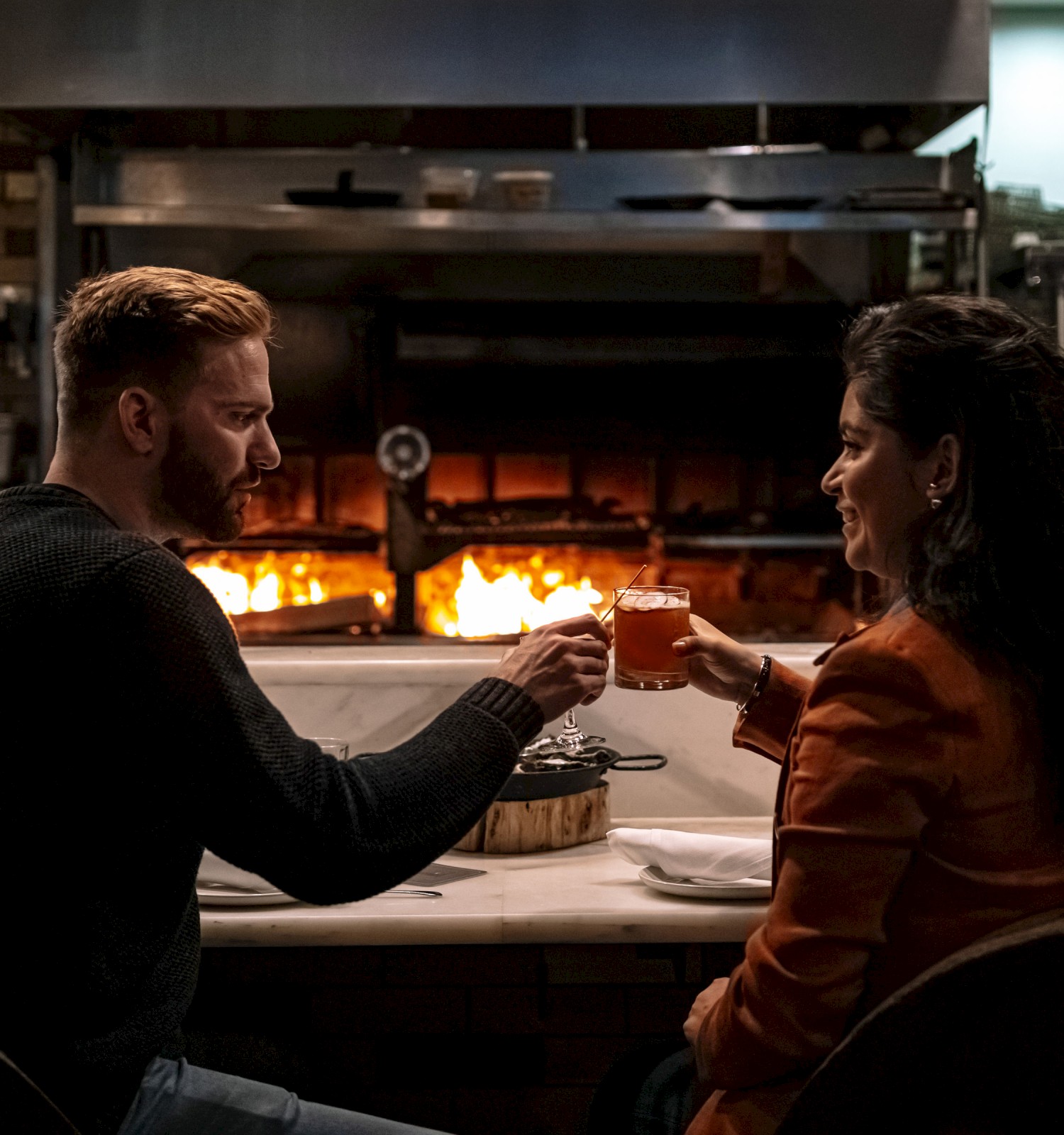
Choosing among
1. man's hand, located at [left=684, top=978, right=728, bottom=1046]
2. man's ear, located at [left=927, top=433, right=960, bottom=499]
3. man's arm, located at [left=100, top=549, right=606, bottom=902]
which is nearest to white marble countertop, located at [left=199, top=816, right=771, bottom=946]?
man's hand, located at [left=684, top=978, right=728, bottom=1046]

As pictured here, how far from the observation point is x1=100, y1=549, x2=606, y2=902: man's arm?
1.26m

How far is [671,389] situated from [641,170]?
37.1 inches

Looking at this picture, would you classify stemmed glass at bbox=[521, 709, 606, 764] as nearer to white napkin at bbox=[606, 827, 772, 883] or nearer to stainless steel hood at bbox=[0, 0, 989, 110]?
white napkin at bbox=[606, 827, 772, 883]

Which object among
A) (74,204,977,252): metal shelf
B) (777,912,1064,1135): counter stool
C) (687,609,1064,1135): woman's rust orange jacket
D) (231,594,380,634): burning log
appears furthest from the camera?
(231,594,380,634): burning log

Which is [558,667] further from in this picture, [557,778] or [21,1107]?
[21,1107]

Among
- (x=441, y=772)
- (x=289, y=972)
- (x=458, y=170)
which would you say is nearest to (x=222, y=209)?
(x=458, y=170)

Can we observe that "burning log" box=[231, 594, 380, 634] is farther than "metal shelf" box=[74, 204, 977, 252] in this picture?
Yes

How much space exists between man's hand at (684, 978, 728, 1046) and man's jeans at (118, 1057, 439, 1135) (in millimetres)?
346

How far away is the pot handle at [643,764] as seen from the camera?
2226 mm

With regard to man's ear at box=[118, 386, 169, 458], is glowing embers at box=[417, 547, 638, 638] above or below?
below

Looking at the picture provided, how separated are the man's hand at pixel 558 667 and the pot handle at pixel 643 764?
0.57 metres

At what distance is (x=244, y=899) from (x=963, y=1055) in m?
1.10

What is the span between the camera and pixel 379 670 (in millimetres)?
2525

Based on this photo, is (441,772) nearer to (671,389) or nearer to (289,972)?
(289,972)
